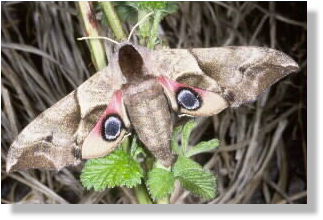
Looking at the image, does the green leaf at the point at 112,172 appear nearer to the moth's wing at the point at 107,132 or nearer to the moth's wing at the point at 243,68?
the moth's wing at the point at 107,132

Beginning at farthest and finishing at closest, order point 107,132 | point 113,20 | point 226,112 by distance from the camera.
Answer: point 226,112, point 113,20, point 107,132

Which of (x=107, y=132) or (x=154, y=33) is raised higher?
(x=154, y=33)

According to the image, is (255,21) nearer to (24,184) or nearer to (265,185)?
(265,185)

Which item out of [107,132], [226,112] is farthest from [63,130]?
[226,112]

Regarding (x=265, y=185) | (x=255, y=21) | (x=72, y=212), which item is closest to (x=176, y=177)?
(x=72, y=212)

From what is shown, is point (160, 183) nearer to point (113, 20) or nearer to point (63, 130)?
point (63, 130)

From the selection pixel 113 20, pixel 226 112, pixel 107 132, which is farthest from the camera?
pixel 226 112
